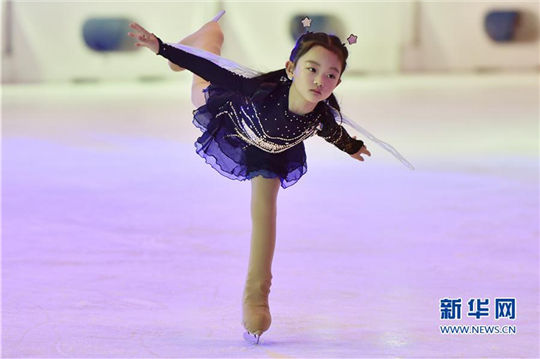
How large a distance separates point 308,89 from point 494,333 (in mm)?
746

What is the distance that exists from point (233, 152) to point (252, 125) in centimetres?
14

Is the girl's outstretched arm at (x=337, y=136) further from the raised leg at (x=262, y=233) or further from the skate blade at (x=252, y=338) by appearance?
the skate blade at (x=252, y=338)

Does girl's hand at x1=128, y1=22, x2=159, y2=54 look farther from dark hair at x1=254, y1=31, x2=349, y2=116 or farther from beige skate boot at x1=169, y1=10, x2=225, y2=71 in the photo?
beige skate boot at x1=169, y1=10, x2=225, y2=71

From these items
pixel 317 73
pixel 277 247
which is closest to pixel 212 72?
pixel 317 73

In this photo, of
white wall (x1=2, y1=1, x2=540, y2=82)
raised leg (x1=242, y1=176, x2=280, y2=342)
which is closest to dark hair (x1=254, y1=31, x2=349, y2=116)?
raised leg (x1=242, y1=176, x2=280, y2=342)

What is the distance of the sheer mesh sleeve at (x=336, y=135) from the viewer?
2.54m

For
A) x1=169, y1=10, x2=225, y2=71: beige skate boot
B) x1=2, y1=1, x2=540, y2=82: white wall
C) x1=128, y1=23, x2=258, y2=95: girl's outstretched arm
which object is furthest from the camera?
x1=2, y1=1, x2=540, y2=82: white wall

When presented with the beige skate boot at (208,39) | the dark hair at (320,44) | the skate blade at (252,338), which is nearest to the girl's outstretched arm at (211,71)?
the dark hair at (320,44)

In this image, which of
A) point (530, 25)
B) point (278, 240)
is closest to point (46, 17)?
point (530, 25)

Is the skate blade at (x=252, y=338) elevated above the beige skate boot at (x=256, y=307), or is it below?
below

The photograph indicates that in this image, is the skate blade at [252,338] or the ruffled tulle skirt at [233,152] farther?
the ruffled tulle skirt at [233,152]

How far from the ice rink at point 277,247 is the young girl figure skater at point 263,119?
0.65 feet

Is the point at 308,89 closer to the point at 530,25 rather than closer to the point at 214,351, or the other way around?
the point at 214,351

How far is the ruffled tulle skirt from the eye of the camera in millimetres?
2580
